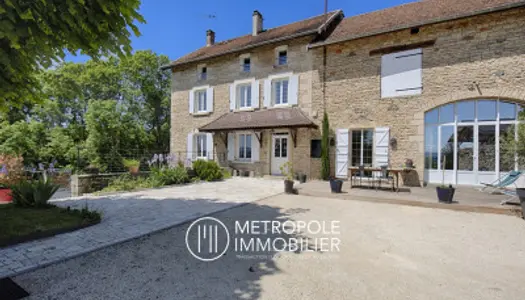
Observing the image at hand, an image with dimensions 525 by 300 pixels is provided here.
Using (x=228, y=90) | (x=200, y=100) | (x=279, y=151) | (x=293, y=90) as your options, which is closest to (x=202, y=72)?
(x=200, y=100)

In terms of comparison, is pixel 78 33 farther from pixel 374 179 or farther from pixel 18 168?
pixel 374 179

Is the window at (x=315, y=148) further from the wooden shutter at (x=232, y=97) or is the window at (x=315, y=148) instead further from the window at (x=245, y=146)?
the wooden shutter at (x=232, y=97)

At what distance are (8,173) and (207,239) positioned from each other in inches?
262

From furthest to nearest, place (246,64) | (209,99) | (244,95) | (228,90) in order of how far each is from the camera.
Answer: (209,99) < (228,90) < (244,95) < (246,64)

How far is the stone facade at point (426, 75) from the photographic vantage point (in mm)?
7773

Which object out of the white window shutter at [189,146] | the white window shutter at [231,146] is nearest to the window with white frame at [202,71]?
the white window shutter at [189,146]

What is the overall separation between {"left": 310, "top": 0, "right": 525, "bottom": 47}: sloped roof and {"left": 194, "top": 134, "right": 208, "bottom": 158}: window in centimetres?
807

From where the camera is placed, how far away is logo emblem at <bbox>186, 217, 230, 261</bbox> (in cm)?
322

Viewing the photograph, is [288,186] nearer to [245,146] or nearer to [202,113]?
[245,146]

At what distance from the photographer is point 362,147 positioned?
1006 centimetres

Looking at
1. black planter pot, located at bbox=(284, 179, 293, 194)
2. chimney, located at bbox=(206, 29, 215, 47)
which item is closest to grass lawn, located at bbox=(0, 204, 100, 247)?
black planter pot, located at bbox=(284, 179, 293, 194)

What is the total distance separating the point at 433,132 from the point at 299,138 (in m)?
5.12

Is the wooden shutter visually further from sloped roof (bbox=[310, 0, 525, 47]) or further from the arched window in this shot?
the arched window

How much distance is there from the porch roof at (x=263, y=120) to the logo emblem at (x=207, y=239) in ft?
21.6
